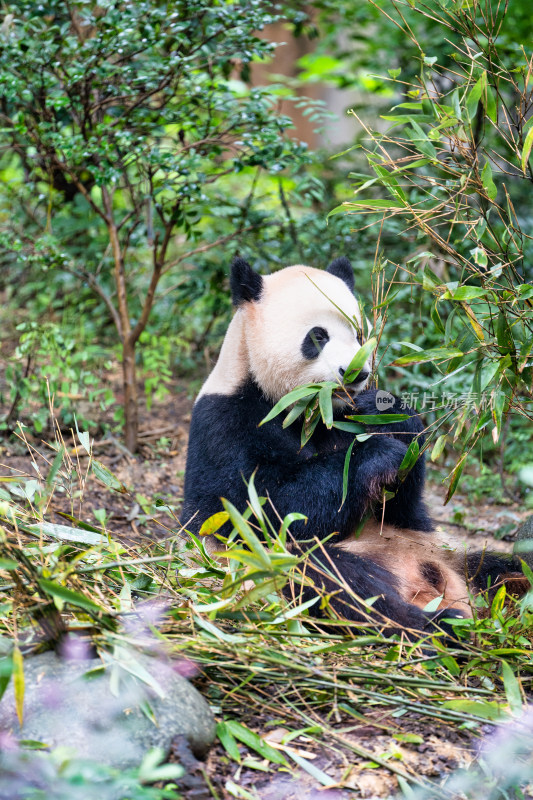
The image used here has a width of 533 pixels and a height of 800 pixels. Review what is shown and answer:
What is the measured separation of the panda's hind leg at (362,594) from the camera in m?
2.61

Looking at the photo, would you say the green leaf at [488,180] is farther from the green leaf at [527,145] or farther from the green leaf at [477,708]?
the green leaf at [477,708]

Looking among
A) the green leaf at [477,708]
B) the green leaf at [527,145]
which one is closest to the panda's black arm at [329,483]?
the green leaf at [477,708]

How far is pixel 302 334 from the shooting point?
10.3 ft

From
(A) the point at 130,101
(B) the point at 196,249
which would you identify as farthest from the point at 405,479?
(A) the point at 130,101

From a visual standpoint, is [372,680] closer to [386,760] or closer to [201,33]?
[386,760]

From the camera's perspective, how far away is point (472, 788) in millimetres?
1881

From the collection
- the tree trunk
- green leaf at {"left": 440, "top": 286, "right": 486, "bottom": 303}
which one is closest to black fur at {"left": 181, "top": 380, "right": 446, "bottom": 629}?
green leaf at {"left": 440, "top": 286, "right": 486, "bottom": 303}

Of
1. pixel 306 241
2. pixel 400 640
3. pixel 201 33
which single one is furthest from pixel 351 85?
pixel 400 640

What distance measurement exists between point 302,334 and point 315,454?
0.52m

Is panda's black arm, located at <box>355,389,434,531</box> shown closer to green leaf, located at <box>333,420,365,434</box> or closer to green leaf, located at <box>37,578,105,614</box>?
green leaf, located at <box>333,420,365,434</box>

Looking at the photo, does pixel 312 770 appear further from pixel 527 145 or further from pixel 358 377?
pixel 527 145

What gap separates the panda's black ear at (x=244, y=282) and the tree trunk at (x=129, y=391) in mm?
1529

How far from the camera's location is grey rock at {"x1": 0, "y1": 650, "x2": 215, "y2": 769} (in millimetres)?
1740

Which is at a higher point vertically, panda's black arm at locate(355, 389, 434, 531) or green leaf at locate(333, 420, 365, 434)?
green leaf at locate(333, 420, 365, 434)
